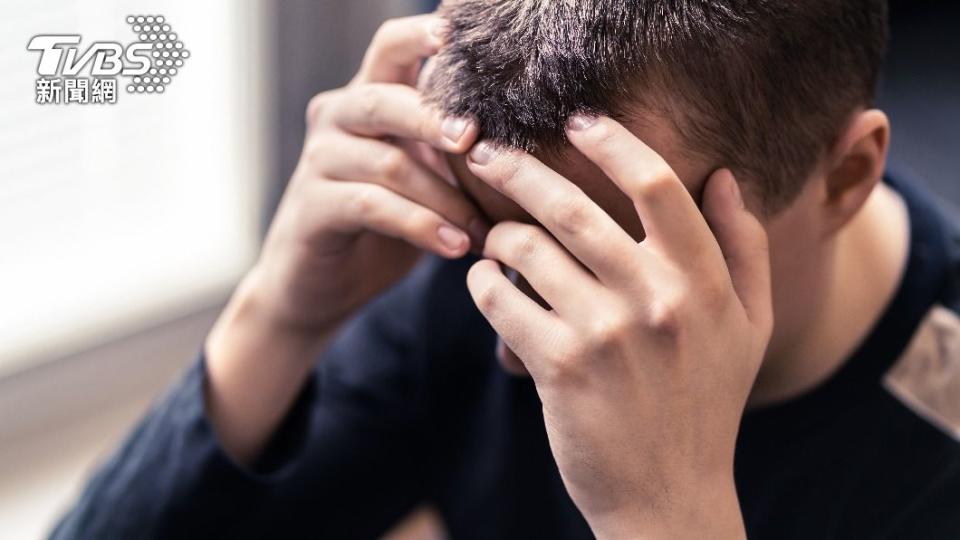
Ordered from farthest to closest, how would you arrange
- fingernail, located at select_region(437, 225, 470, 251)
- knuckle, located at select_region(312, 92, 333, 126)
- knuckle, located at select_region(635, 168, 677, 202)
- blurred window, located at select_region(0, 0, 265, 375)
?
blurred window, located at select_region(0, 0, 265, 375) < knuckle, located at select_region(312, 92, 333, 126) < fingernail, located at select_region(437, 225, 470, 251) < knuckle, located at select_region(635, 168, 677, 202)

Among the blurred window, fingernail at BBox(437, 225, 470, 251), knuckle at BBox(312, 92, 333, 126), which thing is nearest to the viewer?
fingernail at BBox(437, 225, 470, 251)

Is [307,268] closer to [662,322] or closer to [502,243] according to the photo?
[502,243]

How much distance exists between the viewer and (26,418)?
141cm

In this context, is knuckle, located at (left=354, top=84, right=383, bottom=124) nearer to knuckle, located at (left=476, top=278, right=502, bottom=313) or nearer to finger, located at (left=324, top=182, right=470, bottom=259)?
finger, located at (left=324, top=182, right=470, bottom=259)

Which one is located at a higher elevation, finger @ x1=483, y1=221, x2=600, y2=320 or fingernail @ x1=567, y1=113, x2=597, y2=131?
fingernail @ x1=567, y1=113, x2=597, y2=131

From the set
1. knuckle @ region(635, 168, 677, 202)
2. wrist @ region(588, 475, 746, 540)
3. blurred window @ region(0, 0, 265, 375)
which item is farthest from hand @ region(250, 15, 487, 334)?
blurred window @ region(0, 0, 265, 375)

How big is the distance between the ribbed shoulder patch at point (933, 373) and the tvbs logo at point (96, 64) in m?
0.84

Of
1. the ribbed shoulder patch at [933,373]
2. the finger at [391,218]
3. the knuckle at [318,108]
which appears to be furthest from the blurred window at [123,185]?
the ribbed shoulder patch at [933,373]

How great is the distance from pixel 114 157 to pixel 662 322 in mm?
964

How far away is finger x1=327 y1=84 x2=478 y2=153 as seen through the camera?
711 millimetres

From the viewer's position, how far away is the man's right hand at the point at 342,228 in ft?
2.58

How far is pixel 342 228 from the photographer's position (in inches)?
34.0

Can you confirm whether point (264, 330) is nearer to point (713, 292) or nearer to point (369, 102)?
point (369, 102)

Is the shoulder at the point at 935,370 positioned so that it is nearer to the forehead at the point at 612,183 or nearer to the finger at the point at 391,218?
the forehead at the point at 612,183
